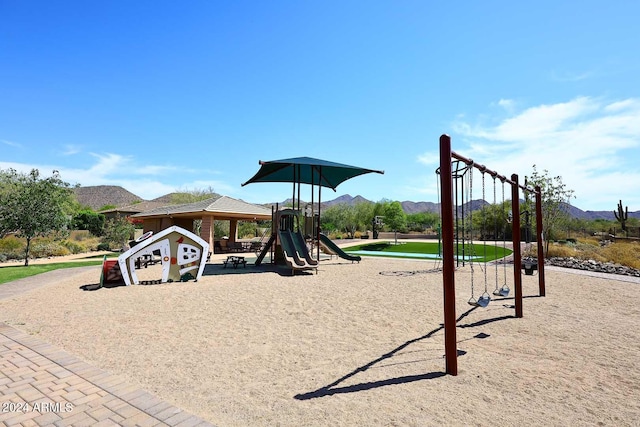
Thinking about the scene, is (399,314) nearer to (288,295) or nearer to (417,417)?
(288,295)

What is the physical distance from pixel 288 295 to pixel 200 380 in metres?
4.34

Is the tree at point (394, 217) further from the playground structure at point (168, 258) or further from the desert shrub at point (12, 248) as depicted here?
the desert shrub at point (12, 248)

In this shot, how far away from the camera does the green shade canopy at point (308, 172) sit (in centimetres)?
1352

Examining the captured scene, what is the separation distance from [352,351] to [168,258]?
6860 millimetres

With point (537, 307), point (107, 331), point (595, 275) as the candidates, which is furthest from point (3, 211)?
point (595, 275)

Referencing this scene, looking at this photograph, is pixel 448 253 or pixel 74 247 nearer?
pixel 448 253

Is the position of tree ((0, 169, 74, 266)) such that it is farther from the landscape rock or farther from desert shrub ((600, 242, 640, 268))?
desert shrub ((600, 242, 640, 268))

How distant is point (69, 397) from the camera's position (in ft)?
9.33

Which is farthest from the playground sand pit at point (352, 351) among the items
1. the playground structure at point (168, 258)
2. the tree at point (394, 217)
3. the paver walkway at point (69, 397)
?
the tree at point (394, 217)

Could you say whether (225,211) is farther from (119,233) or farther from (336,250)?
(119,233)

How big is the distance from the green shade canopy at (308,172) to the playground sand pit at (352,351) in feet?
22.2

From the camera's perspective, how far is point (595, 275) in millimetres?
10914

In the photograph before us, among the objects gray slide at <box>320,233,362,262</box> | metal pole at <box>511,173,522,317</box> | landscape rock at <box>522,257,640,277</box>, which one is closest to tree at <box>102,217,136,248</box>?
gray slide at <box>320,233,362,262</box>

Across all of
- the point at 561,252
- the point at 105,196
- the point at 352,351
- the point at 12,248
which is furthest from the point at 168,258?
the point at 105,196
